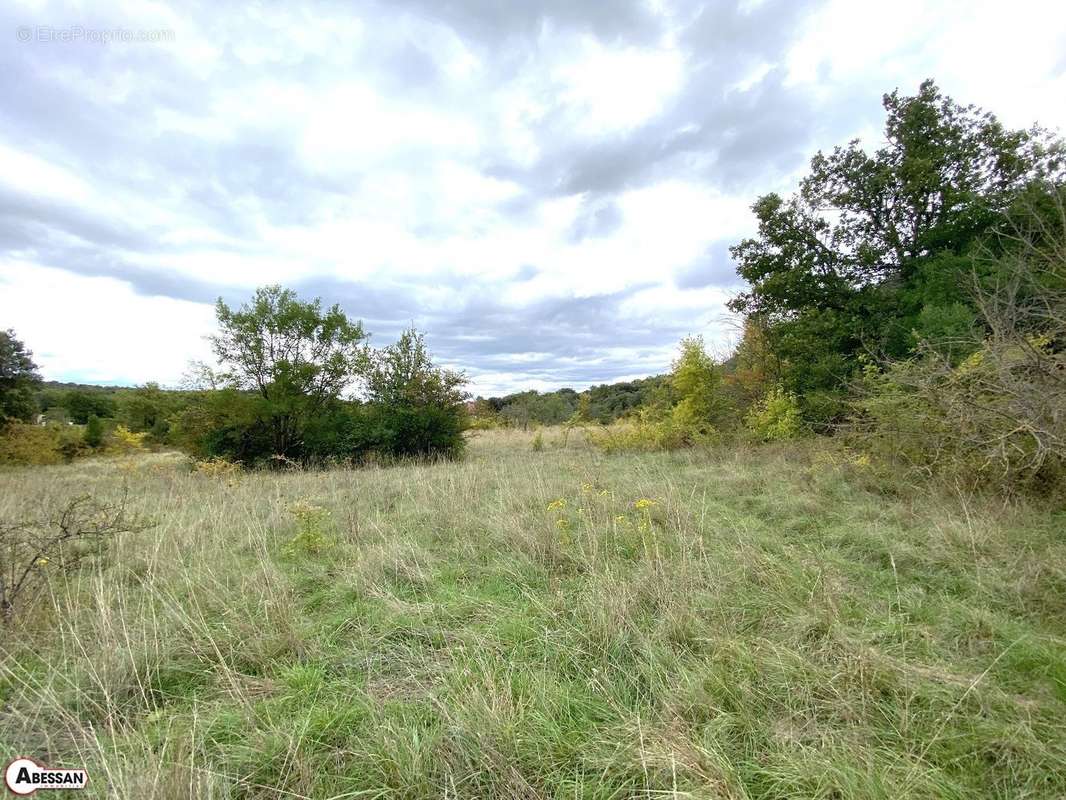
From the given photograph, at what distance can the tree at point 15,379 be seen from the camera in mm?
17688

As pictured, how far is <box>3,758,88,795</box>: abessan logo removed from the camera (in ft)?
4.83

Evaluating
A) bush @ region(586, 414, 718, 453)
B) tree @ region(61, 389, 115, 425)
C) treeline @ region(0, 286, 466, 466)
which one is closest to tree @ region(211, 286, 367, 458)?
treeline @ region(0, 286, 466, 466)

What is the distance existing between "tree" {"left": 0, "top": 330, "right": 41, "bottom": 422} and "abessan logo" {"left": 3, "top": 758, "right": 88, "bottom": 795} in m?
25.2

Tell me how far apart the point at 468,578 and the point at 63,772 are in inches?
92.2

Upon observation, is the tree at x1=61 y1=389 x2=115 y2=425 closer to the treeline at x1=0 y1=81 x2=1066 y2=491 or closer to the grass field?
the treeline at x1=0 y1=81 x2=1066 y2=491

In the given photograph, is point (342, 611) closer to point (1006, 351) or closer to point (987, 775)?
point (987, 775)

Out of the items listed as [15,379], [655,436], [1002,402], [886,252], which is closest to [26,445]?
[15,379]

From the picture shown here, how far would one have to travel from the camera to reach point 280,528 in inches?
194

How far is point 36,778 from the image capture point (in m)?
1.51

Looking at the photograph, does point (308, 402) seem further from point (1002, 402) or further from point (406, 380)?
point (1002, 402)

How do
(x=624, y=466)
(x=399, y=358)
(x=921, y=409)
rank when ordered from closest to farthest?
1. (x=921, y=409)
2. (x=624, y=466)
3. (x=399, y=358)

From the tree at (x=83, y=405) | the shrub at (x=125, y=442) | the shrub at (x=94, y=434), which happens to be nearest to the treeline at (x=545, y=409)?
the shrub at (x=125, y=442)

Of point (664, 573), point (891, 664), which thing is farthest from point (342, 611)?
point (891, 664)

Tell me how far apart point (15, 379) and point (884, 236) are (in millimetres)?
34322
